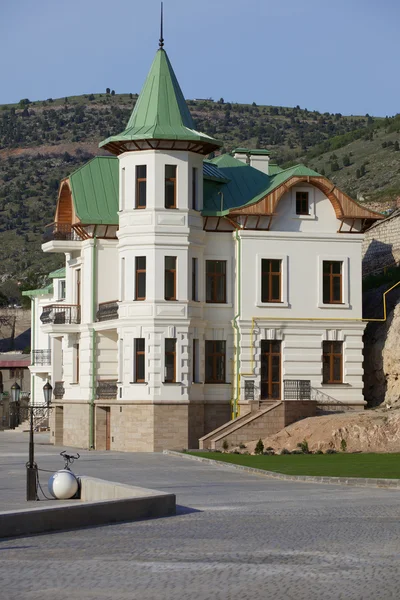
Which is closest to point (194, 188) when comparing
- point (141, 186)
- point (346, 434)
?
point (141, 186)

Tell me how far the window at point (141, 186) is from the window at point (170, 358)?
5241mm

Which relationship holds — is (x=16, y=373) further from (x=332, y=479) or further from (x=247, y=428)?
(x=332, y=479)

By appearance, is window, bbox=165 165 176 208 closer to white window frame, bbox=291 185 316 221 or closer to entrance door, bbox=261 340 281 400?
white window frame, bbox=291 185 316 221

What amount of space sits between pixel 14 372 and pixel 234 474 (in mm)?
54923

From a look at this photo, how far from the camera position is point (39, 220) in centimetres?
13962

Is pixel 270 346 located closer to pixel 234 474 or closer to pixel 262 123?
pixel 234 474

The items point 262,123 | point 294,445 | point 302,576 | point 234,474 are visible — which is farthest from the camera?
point 262,123

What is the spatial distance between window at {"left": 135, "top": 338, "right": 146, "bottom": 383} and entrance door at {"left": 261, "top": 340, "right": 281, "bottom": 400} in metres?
4.76

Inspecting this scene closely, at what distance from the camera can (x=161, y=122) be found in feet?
159

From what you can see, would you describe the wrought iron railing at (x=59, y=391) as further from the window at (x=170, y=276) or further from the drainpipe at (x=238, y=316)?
the drainpipe at (x=238, y=316)

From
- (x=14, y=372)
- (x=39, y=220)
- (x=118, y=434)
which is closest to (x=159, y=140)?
(x=118, y=434)

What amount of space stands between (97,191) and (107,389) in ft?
26.9

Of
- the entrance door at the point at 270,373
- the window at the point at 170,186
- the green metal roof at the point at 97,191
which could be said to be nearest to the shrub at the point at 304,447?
the entrance door at the point at 270,373

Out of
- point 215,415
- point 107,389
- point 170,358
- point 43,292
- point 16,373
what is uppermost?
point 43,292
